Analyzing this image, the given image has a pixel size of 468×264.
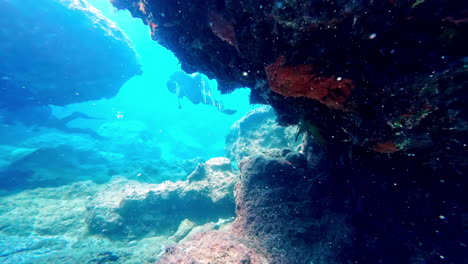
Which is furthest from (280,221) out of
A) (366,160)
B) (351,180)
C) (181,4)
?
(181,4)

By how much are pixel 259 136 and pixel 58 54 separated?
13.7 m

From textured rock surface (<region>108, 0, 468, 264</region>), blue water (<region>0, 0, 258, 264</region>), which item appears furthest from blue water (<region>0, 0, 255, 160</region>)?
textured rock surface (<region>108, 0, 468, 264</region>)

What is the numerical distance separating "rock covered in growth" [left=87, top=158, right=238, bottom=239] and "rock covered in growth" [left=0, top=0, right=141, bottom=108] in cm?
1014

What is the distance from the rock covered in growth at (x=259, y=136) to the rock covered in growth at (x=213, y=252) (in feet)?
27.9

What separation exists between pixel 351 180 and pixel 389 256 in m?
1.35

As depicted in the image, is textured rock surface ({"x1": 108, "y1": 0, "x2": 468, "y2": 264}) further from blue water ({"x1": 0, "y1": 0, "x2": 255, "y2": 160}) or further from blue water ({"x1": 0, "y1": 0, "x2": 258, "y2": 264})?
blue water ({"x1": 0, "y1": 0, "x2": 255, "y2": 160})

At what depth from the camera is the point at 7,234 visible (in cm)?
963

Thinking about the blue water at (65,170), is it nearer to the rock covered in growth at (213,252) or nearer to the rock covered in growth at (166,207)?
the rock covered in growth at (166,207)

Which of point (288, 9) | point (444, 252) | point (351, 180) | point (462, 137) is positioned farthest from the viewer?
point (351, 180)

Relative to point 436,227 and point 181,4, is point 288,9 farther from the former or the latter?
point 436,227

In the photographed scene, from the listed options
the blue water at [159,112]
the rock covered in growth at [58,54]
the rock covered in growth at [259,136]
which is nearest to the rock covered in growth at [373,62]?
the rock covered in growth at [259,136]

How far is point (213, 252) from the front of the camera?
3.88m

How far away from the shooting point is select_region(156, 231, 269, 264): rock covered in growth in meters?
3.75

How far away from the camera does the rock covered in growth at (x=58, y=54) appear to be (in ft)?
40.7
